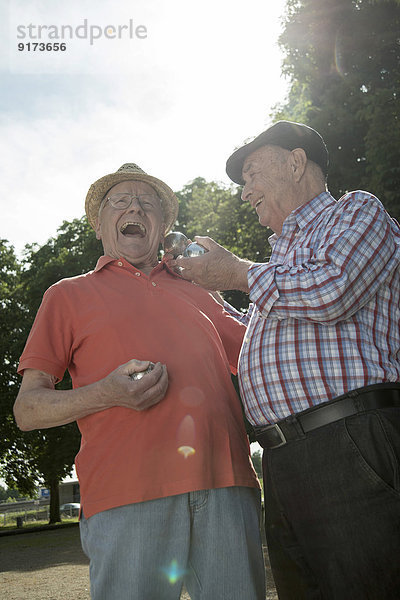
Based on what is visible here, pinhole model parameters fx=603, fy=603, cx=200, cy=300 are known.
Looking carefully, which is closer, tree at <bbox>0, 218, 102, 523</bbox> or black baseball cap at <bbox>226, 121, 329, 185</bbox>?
black baseball cap at <bbox>226, 121, 329, 185</bbox>

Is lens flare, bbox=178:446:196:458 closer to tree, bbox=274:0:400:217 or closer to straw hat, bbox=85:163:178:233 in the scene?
straw hat, bbox=85:163:178:233

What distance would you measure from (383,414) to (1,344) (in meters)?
24.0

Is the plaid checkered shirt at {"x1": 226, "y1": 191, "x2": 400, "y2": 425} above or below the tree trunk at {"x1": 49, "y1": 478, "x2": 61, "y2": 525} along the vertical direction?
above

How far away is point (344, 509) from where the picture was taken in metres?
2.44

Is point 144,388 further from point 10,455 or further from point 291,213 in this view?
point 10,455

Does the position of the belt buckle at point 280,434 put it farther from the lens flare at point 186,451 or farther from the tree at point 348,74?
the tree at point 348,74

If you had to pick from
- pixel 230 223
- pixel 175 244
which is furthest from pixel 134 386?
pixel 230 223

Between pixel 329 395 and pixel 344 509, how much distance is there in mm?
457

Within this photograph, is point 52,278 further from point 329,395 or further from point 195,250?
point 329,395

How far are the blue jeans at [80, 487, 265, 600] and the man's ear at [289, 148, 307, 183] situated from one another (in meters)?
1.60

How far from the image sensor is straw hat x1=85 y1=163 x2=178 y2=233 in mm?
3629

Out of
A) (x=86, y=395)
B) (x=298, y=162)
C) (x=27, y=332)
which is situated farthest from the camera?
(x=27, y=332)

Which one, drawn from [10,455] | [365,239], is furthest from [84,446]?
[10,455]

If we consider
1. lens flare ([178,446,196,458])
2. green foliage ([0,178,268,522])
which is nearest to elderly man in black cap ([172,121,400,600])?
lens flare ([178,446,196,458])
